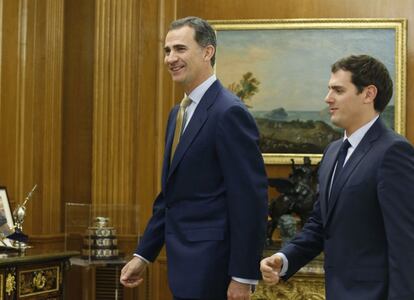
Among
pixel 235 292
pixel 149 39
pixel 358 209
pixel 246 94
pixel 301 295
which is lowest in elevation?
pixel 301 295

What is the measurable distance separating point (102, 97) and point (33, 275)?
7.12 ft

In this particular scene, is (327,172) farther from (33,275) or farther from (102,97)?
(102,97)

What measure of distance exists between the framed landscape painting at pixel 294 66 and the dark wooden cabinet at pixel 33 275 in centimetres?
236

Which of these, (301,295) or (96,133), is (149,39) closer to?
(96,133)

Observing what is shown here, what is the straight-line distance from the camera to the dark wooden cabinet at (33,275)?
17.4 feet

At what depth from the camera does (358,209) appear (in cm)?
297

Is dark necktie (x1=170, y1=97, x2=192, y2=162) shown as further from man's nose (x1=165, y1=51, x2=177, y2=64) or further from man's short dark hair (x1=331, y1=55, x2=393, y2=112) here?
man's short dark hair (x1=331, y1=55, x2=393, y2=112)

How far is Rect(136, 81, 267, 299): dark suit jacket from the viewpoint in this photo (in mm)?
3150

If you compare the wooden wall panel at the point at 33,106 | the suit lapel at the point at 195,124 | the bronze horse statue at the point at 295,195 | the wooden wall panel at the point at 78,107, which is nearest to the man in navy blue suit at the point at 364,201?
the suit lapel at the point at 195,124

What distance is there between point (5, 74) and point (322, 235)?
412 centimetres

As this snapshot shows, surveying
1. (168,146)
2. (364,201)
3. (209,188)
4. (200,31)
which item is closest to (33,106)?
(168,146)

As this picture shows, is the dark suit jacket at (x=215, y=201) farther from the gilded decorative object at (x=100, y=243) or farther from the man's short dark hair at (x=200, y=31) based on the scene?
the gilded decorative object at (x=100, y=243)

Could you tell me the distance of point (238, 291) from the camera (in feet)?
10.1

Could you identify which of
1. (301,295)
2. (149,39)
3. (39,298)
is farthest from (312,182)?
(39,298)
